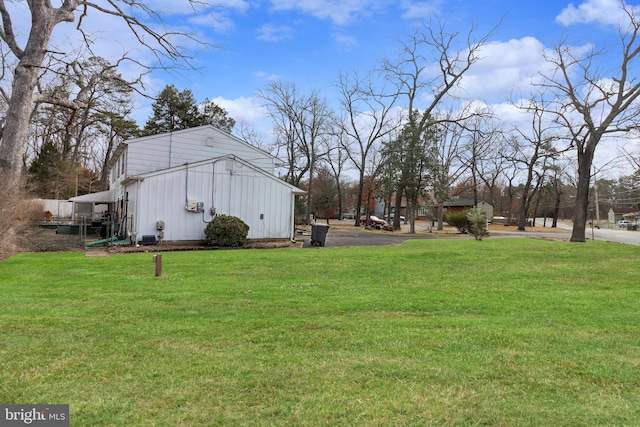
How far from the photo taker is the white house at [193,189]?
17062 millimetres

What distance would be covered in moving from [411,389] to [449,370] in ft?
1.86

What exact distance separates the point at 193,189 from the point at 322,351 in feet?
49.5

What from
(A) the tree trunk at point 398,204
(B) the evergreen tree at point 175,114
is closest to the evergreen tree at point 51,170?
(B) the evergreen tree at point 175,114

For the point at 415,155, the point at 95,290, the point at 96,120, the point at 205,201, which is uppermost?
the point at 96,120

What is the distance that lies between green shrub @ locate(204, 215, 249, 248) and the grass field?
904 cm

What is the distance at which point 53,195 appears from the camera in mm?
38281

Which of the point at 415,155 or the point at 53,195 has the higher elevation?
the point at 415,155

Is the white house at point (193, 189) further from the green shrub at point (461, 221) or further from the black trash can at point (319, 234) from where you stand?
the green shrub at point (461, 221)

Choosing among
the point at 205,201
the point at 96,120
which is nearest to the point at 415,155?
the point at 205,201

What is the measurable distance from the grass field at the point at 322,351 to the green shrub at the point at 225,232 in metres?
9.04

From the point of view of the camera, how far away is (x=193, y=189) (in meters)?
17.8

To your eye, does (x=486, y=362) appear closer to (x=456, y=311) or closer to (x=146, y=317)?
(x=456, y=311)

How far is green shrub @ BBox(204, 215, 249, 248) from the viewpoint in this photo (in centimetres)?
1733

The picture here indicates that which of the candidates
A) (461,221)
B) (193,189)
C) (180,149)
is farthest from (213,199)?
(461,221)
